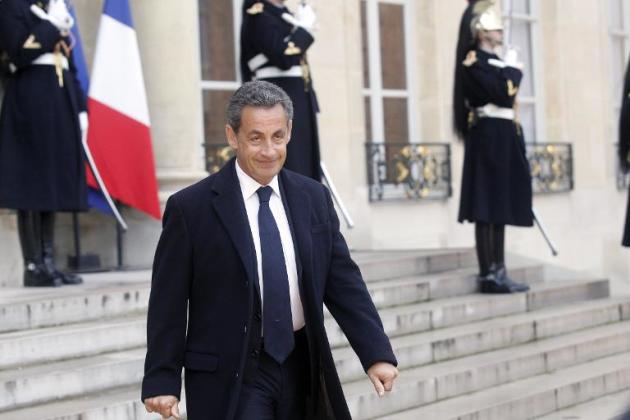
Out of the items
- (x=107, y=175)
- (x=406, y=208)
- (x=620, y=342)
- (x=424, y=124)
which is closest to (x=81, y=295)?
(x=107, y=175)

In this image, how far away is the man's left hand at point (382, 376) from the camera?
13.4ft

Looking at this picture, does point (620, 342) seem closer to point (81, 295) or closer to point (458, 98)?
point (458, 98)

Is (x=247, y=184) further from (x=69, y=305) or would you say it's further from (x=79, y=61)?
(x=79, y=61)

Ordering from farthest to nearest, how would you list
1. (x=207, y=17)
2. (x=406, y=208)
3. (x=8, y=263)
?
(x=406, y=208)
(x=207, y=17)
(x=8, y=263)

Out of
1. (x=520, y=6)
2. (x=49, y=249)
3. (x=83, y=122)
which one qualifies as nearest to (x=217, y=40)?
(x=83, y=122)

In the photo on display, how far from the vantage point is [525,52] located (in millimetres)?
14305

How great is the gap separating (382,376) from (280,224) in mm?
563

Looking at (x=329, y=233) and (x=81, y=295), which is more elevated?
(x=329, y=233)

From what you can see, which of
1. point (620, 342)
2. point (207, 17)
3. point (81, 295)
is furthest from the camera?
point (207, 17)

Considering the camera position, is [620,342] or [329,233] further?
[620,342]

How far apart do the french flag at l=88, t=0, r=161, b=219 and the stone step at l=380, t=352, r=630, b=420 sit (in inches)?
104

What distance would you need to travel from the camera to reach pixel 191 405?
13.3 ft

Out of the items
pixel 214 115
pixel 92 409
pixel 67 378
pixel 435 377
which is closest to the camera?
pixel 92 409

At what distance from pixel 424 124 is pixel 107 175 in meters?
4.73
